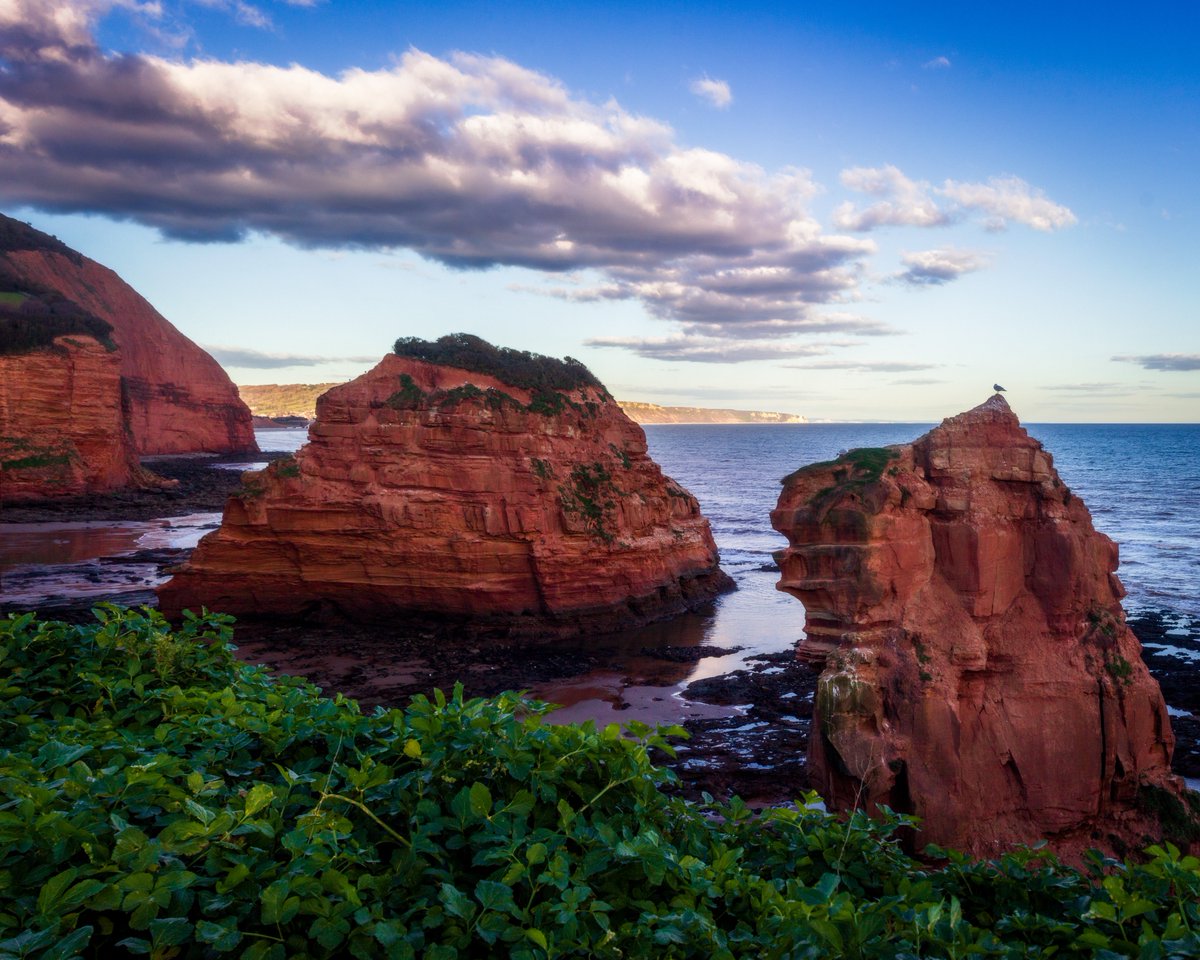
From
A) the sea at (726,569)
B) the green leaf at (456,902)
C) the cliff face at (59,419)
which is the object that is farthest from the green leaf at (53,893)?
the cliff face at (59,419)

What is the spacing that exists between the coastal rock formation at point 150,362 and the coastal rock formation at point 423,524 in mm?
48995

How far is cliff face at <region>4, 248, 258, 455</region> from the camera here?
71.2 metres

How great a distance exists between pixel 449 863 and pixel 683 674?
19719 millimetres

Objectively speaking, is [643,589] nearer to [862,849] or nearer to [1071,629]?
[1071,629]

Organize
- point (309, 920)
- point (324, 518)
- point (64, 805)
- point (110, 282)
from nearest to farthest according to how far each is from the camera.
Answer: point (309, 920) → point (64, 805) → point (324, 518) → point (110, 282)

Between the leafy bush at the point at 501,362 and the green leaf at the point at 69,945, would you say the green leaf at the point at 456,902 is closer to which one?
the green leaf at the point at 69,945

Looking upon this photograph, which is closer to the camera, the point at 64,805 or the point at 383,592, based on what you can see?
the point at 64,805

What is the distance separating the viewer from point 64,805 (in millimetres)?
3277

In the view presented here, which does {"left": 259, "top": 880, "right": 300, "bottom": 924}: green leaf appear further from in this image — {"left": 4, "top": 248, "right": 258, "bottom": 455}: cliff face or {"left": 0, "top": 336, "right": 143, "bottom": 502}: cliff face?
{"left": 4, "top": 248, "right": 258, "bottom": 455}: cliff face

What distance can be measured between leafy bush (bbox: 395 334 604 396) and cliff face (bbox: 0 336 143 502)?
2829 centimetres

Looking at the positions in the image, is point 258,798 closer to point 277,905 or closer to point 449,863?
point 277,905

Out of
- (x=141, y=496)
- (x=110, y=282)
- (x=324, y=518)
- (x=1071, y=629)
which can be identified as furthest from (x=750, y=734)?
(x=110, y=282)

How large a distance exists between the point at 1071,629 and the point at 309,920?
10237 mm

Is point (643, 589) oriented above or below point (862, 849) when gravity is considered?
below
